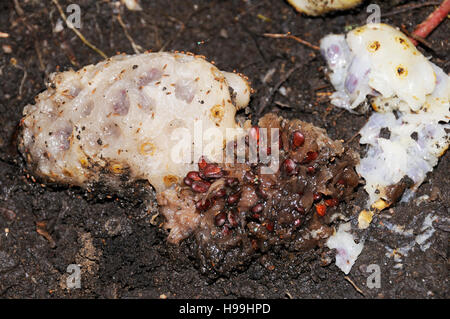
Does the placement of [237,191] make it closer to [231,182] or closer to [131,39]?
[231,182]

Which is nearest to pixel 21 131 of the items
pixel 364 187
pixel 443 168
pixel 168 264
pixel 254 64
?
pixel 168 264

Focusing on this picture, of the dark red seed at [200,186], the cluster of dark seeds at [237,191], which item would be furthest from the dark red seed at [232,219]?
the dark red seed at [200,186]

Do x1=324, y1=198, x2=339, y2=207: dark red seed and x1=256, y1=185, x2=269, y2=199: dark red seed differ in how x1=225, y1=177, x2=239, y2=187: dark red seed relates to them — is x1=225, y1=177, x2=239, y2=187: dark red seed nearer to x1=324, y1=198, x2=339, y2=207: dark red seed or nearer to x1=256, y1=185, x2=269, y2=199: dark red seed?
x1=256, y1=185, x2=269, y2=199: dark red seed

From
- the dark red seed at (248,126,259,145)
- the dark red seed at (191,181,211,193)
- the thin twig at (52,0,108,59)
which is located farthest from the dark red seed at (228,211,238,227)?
the thin twig at (52,0,108,59)

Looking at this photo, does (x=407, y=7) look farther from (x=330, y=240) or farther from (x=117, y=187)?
(x=117, y=187)

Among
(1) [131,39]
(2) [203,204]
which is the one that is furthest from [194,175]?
(1) [131,39]
